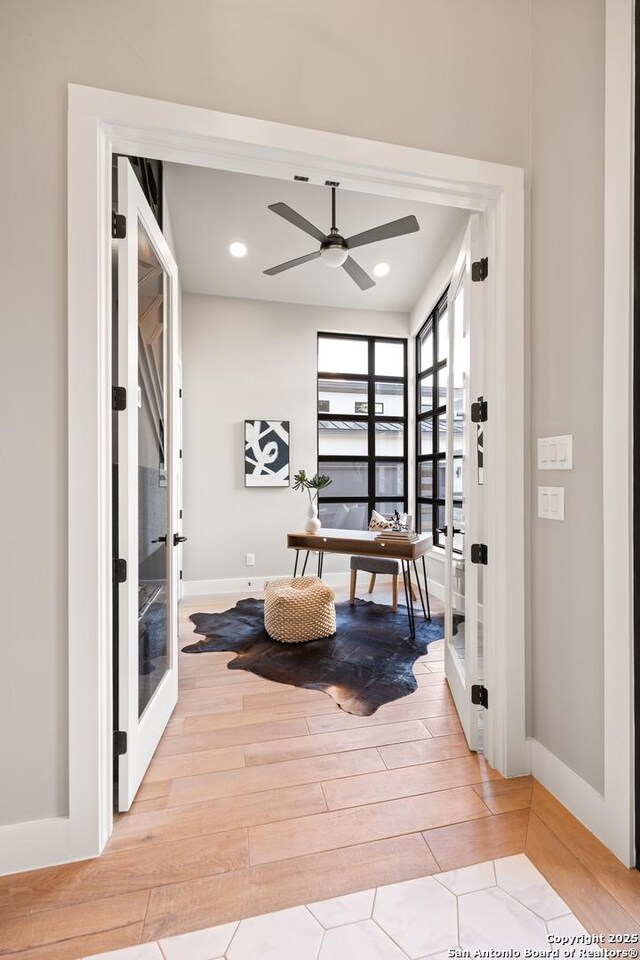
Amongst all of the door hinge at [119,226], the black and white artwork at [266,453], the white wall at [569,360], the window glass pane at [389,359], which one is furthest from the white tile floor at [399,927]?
the window glass pane at [389,359]

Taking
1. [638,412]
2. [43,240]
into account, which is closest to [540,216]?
[638,412]

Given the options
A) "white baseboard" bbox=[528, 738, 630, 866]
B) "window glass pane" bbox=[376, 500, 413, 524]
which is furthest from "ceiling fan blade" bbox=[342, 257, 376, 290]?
"white baseboard" bbox=[528, 738, 630, 866]

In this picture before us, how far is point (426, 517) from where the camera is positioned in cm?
490

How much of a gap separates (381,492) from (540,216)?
12.3ft

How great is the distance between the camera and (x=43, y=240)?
1313mm

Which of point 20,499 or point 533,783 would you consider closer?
point 20,499

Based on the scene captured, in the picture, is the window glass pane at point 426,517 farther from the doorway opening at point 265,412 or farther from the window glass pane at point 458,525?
the window glass pane at point 458,525

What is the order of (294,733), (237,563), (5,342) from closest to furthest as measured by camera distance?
1. (5,342)
2. (294,733)
3. (237,563)

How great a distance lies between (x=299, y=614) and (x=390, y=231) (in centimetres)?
269

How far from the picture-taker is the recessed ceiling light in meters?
4.20

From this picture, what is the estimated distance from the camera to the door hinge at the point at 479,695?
180 centimetres

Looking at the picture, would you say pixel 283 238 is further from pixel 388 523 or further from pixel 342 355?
pixel 388 523

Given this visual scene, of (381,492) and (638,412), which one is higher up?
(638,412)

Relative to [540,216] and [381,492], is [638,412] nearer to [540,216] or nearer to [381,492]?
[540,216]
